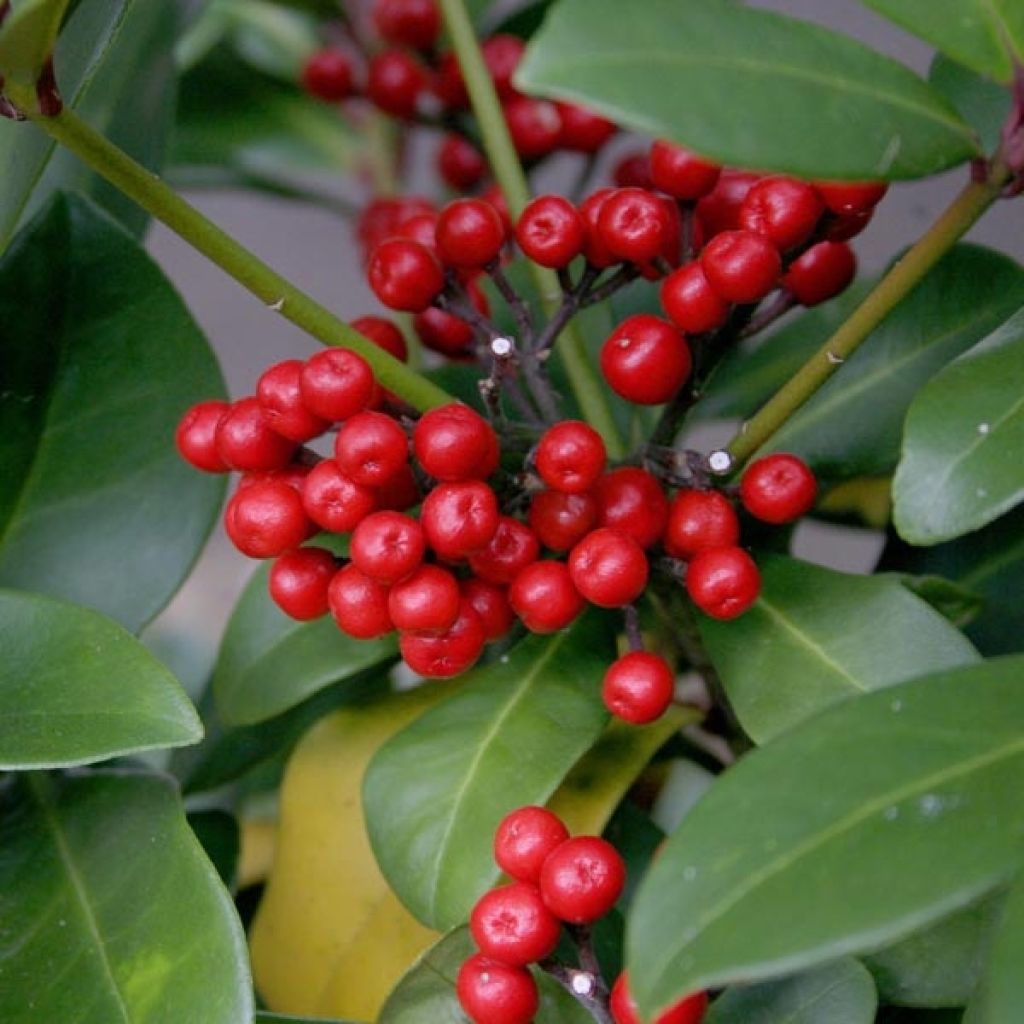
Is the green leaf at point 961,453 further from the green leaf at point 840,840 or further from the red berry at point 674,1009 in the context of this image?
the red berry at point 674,1009

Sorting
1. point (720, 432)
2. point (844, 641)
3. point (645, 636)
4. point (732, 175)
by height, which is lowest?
point (720, 432)

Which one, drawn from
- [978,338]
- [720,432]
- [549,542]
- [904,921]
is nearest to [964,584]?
[978,338]

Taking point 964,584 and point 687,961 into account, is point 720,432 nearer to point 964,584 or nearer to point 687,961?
point 964,584

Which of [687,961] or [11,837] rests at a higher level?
[687,961]

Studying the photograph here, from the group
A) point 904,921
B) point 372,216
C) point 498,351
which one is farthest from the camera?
point 372,216

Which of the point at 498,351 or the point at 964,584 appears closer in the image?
the point at 498,351

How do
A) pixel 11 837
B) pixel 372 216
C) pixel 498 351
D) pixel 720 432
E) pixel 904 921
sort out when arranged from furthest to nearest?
pixel 720 432, pixel 372 216, pixel 11 837, pixel 498 351, pixel 904 921

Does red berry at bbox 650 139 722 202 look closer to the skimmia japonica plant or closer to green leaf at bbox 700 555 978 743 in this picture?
the skimmia japonica plant
